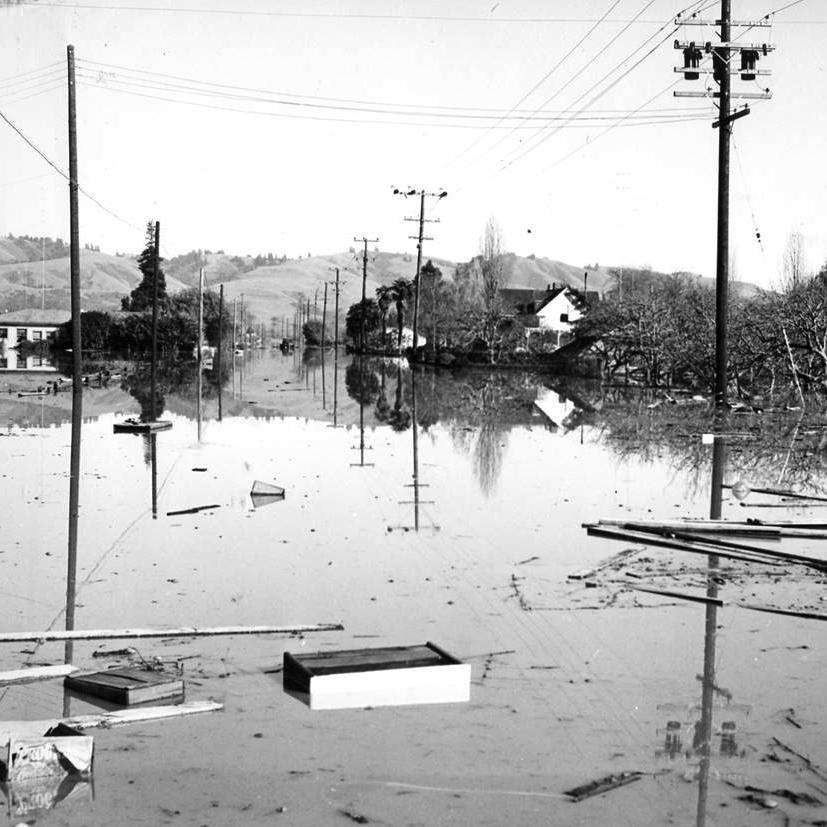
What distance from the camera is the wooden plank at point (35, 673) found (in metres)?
6.72

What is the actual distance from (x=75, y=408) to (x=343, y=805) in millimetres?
27121

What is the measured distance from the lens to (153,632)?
307 inches

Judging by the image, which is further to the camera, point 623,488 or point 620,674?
point 623,488

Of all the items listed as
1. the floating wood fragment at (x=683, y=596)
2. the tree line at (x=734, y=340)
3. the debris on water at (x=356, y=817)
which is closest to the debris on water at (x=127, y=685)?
the debris on water at (x=356, y=817)

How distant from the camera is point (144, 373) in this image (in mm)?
56438

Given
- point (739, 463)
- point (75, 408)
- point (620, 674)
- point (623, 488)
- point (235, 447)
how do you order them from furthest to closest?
point (75, 408)
point (235, 447)
point (739, 463)
point (623, 488)
point (620, 674)

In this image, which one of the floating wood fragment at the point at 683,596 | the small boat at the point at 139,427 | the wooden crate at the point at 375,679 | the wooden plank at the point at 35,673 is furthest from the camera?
the small boat at the point at 139,427

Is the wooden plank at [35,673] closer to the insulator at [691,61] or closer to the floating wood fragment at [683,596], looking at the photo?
the floating wood fragment at [683,596]

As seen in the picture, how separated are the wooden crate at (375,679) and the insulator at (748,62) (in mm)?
25330

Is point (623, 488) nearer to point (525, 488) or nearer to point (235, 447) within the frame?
point (525, 488)

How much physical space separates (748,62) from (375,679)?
1023 inches

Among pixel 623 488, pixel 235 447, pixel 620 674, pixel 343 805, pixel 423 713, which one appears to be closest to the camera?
pixel 343 805

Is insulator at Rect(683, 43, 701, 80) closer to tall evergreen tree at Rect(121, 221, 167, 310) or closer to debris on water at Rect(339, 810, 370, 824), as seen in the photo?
debris on water at Rect(339, 810, 370, 824)

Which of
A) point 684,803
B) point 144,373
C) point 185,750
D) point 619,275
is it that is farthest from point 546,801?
point 619,275
